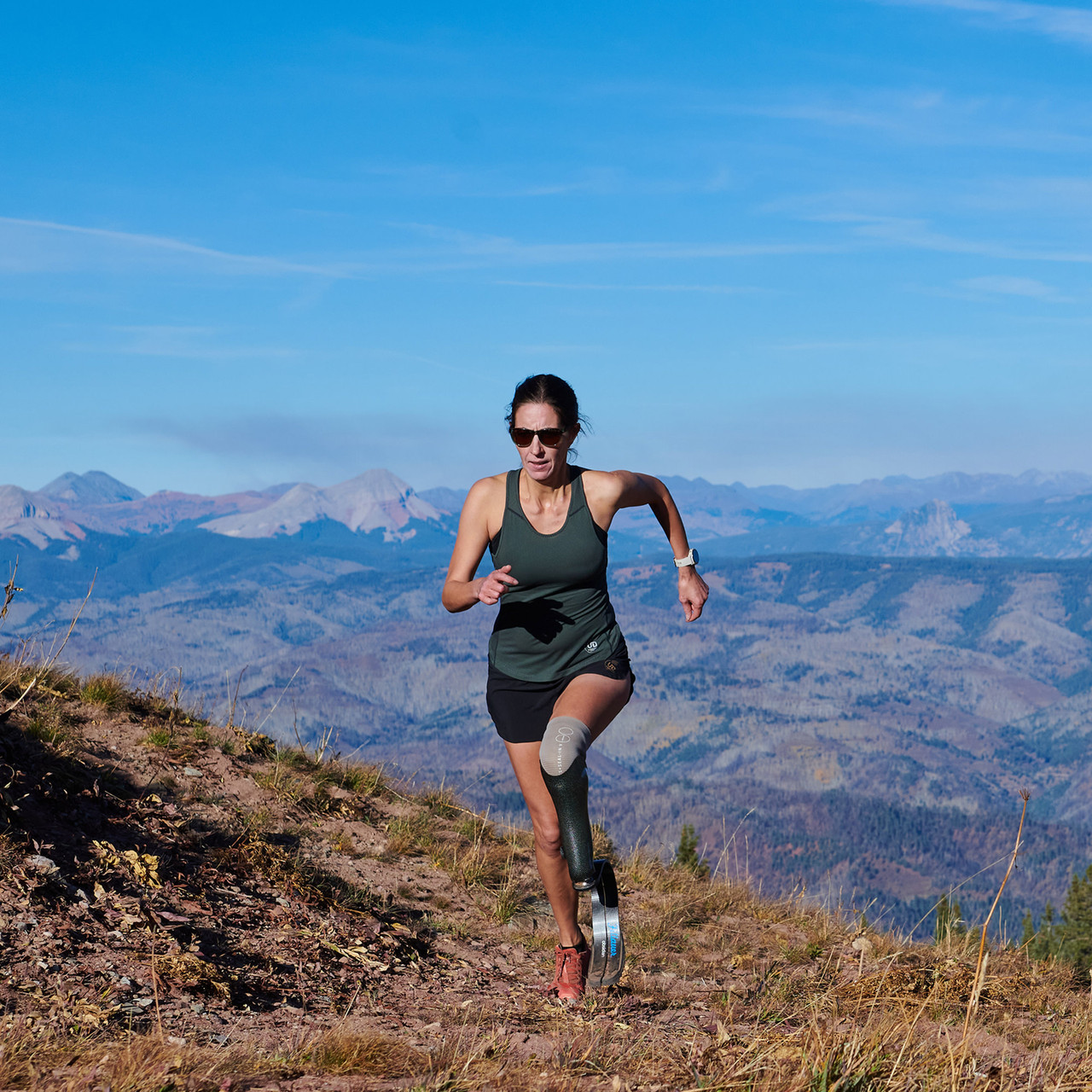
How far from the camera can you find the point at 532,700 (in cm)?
491

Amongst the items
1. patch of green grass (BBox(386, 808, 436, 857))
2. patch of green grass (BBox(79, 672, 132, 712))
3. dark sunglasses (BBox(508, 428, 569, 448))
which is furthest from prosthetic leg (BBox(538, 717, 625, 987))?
patch of green grass (BBox(79, 672, 132, 712))

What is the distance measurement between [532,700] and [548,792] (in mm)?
472

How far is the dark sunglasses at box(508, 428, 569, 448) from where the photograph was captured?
4.91m

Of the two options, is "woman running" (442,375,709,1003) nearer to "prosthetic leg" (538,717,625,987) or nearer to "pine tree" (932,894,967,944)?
"prosthetic leg" (538,717,625,987)

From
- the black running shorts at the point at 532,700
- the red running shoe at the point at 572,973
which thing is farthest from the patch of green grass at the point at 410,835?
the black running shorts at the point at 532,700

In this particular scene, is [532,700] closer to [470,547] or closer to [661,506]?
[470,547]

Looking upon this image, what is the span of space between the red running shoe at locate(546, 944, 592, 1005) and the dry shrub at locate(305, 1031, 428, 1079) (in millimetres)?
1393

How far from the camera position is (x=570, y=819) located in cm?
486

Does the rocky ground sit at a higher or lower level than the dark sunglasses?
lower

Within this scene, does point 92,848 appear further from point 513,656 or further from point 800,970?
point 800,970

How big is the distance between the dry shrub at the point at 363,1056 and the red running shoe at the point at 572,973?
4.57ft

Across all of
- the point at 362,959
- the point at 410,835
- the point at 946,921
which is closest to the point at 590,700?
the point at 362,959

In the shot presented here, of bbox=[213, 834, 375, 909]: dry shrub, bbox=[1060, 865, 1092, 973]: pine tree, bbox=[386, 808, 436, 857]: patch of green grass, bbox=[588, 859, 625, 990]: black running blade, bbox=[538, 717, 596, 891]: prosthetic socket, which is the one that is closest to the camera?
bbox=[538, 717, 596, 891]: prosthetic socket

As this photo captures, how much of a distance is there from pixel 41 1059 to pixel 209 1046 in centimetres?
56
